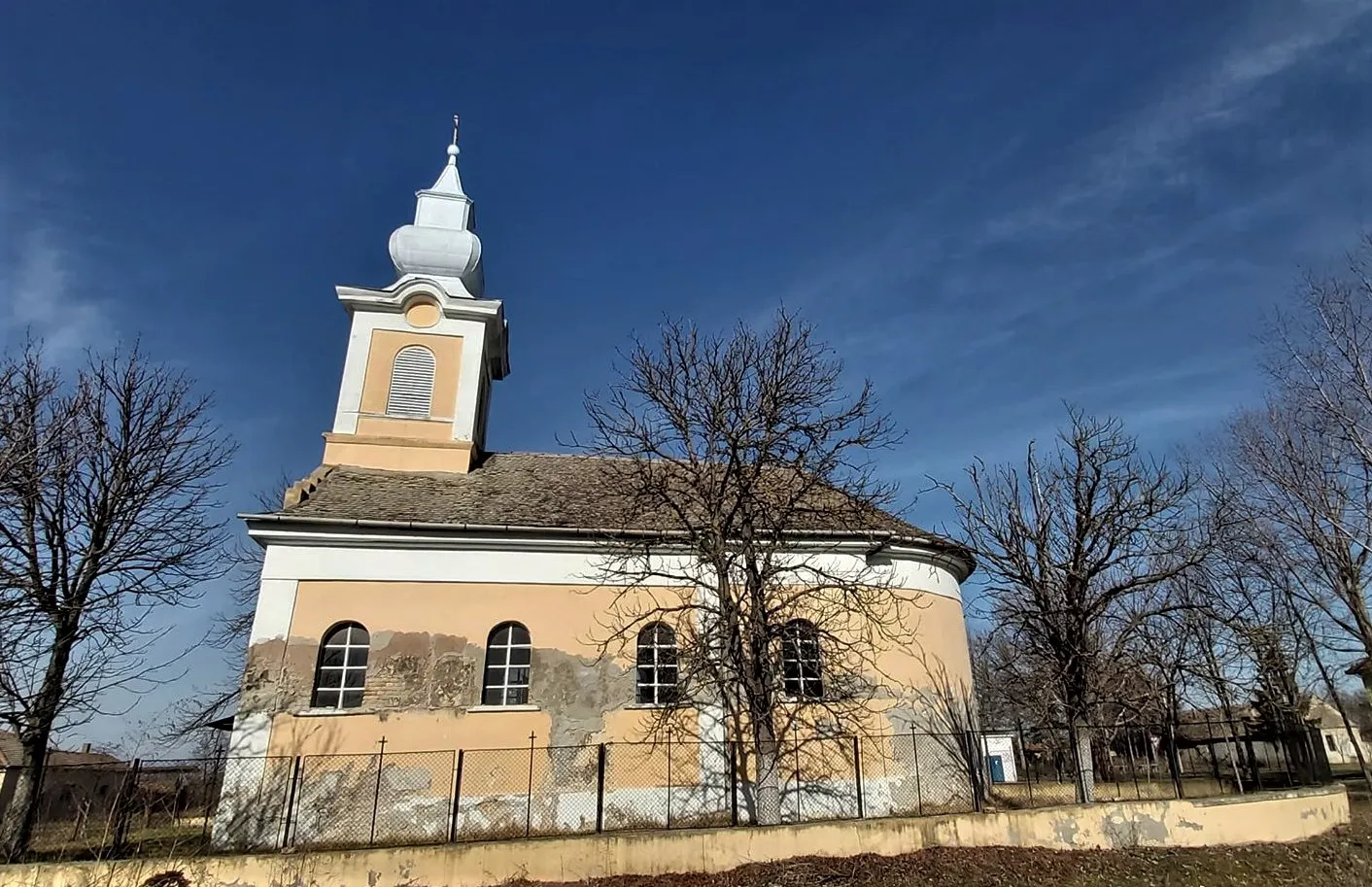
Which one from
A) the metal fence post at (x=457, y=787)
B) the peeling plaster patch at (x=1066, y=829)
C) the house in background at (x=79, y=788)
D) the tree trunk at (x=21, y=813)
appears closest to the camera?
the house in background at (x=79, y=788)

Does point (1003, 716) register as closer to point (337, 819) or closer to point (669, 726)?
point (669, 726)

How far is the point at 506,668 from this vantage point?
52.6 feet

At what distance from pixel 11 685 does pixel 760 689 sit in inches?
539

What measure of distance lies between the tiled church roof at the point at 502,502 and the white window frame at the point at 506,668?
2.36 m

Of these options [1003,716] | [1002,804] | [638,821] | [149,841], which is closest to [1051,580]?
[1002,804]

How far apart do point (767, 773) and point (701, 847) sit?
2.00 m

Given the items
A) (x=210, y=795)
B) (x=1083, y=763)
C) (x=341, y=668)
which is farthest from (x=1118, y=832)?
(x=210, y=795)

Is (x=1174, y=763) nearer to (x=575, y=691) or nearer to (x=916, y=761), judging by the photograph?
(x=916, y=761)

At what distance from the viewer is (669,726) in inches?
627

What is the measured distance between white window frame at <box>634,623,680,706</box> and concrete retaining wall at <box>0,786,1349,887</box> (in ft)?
14.3

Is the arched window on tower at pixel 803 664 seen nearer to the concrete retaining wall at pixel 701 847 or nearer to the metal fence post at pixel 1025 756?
the concrete retaining wall at pixel 701 847

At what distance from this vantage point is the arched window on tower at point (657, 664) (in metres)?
16.4

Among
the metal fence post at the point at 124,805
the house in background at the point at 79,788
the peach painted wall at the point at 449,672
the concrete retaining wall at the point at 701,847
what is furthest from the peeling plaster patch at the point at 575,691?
the house in background at the point at 79,788

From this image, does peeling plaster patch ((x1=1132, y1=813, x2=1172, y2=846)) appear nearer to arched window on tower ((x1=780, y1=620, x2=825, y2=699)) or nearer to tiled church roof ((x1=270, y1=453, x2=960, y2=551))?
arched window on tower ((x1=780, y1=620, x2=825, y2=699))
